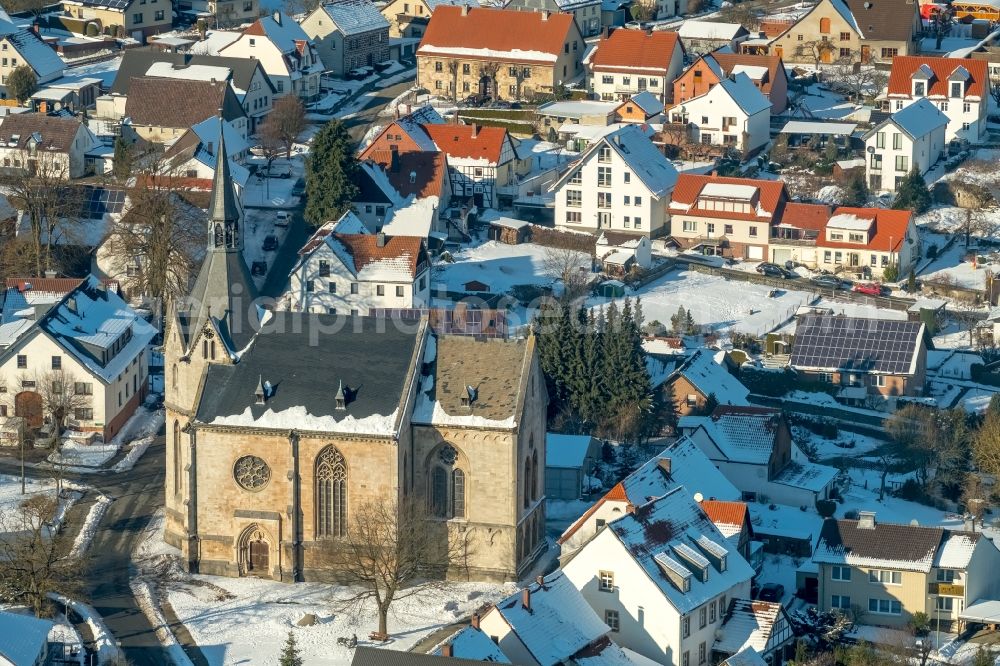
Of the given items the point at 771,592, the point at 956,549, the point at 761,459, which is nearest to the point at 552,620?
the point at 771,592

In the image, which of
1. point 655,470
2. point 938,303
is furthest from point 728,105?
point 655,470

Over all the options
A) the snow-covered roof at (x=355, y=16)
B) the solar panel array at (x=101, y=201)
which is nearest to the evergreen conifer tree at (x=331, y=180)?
the solar panel array at (x=101, y=201)

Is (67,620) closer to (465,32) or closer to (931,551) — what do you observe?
(931,551)

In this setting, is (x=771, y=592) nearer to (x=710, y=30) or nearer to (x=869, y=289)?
(x=869, y=289)

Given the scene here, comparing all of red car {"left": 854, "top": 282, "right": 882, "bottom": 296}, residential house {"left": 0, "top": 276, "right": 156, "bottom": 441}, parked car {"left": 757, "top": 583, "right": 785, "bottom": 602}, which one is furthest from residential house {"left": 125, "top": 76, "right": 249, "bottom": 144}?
parked car {"left": 757, "top": 583, "right": 785, "bottom": 602}

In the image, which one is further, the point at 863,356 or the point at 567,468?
the point at 863,356

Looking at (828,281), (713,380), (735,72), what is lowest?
(713,380)
